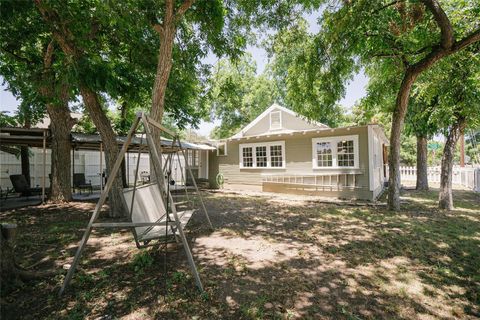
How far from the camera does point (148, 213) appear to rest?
4.07m

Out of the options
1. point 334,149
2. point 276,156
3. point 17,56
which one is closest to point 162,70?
point 17,56

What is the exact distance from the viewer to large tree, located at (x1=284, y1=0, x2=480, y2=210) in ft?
20.0

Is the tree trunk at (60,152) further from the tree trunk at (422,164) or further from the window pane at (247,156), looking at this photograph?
the tree trunk at (422,164)

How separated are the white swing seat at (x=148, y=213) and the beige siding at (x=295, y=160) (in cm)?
808

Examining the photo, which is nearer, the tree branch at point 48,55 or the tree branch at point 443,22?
the tree branch at point 443,22

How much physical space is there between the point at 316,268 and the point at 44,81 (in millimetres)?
7870

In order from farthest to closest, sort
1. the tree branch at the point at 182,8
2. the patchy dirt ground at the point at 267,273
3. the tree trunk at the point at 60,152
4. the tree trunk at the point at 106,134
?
the tree trunk at the point at 60,152
the tree trunk at the point at 106,134
the tree branch at the point at 182,8
the patchy dirt ground at the point at 267,273

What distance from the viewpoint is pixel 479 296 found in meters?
2.98

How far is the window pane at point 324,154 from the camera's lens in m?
11.3

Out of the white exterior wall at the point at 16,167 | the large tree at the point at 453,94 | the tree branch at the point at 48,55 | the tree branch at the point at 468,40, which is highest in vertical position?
the tree branch at the point at 48,55

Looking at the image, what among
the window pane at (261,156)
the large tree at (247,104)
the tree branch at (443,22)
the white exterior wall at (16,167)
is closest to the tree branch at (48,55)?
the white exterior wall at (16,167)

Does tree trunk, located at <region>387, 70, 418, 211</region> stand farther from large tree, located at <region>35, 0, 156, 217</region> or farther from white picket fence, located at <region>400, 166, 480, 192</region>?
large tree, located at <region>35, 0, 156, 217</region>

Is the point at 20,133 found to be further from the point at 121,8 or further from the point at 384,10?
the point at 384,10

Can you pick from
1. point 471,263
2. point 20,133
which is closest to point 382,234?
point 471,263
